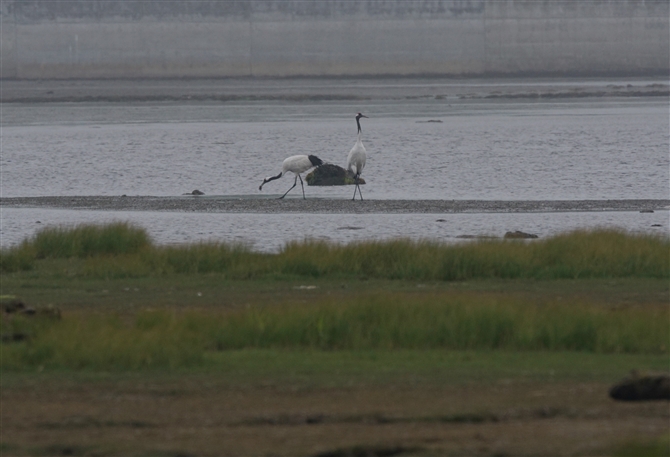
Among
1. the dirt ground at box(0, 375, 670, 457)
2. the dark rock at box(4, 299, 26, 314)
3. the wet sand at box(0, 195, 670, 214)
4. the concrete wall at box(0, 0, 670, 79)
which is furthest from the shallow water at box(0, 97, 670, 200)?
the dirt ground at box(0, 375, 670, 457)

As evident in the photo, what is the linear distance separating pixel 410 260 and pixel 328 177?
16765mm

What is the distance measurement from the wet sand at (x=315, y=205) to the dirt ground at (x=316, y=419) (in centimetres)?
1649

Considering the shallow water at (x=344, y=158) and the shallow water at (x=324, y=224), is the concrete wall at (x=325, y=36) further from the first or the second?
the shallow water at (x=324, y=224)

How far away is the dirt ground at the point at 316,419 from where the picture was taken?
23.5ft

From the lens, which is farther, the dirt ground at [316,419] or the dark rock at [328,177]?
the dark rock at [328,177]

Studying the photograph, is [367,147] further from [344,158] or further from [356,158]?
[356,158]

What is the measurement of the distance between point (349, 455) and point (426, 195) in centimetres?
2220

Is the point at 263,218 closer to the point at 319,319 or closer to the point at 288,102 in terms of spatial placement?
the point at 319,319

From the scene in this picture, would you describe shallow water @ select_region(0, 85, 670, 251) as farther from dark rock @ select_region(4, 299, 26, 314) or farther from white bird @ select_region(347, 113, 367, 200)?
dark rock @ select_region(4, 299, 26, 314)

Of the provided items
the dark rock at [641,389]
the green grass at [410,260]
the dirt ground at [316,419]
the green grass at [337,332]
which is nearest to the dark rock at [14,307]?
the green grass at [337,332]

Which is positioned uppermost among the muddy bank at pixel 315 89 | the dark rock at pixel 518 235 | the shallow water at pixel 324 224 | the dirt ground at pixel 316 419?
the muddy bank at pixel 315 89

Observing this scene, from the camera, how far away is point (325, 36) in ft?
285

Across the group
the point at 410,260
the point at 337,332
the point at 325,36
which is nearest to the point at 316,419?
the point at 337,332

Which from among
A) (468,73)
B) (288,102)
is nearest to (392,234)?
(288,102)
